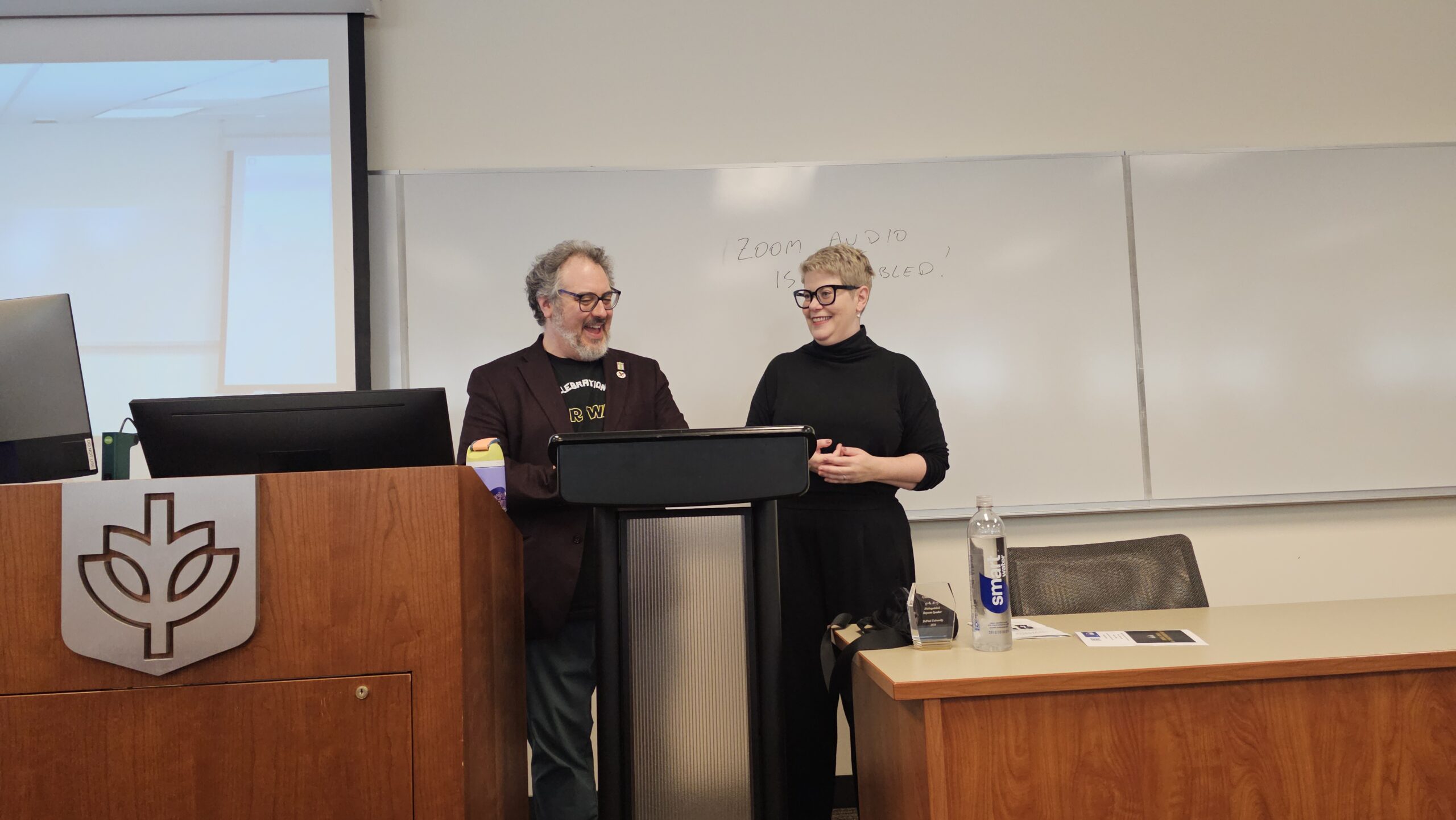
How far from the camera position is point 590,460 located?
137cm

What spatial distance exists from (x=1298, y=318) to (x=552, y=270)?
245 cm

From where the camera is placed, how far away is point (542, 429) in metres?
2.07

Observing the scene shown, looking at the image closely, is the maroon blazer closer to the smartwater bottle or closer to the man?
the man

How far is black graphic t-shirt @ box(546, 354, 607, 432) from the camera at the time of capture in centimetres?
214

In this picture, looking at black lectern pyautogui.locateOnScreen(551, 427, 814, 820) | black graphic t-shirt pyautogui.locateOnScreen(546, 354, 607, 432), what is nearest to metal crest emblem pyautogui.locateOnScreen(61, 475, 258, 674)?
black lectern pyautogui.locateOnScreen(551, 427, 814, 820)

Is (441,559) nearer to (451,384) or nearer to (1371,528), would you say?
(451,384)

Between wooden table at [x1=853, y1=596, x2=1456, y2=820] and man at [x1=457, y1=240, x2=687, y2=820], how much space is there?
A: 89 centimetres

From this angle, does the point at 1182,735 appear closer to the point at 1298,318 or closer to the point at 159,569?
the point at 159,569

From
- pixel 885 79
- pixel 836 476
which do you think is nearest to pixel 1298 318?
pixel 885 79

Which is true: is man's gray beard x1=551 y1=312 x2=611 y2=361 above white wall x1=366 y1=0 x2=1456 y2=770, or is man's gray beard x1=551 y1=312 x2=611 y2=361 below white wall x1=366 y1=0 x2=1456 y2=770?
below

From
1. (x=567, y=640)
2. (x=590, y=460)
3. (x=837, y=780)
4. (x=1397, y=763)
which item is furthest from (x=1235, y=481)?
(x=590, y=460)

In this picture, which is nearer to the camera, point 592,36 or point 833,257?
point 833,257

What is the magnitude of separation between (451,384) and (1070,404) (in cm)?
199

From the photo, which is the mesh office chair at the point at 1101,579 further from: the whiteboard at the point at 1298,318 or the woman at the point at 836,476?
the whiteboard at the point at 1298,318
